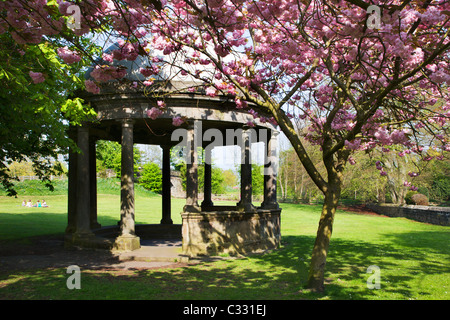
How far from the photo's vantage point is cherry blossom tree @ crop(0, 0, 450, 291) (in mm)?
5191

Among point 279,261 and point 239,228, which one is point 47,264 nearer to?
point 239,228

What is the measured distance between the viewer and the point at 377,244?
15.9 m

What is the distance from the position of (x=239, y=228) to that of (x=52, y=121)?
689 centimetres

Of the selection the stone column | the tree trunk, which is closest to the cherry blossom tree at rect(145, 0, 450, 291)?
the tree trunk

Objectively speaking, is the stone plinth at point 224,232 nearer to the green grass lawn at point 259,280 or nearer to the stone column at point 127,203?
the green grass lawn at point 259,280

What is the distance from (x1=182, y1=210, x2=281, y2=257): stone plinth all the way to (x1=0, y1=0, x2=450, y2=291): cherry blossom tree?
4.33m

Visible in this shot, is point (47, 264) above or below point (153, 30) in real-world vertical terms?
below

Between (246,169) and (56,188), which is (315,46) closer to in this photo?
(246,169)

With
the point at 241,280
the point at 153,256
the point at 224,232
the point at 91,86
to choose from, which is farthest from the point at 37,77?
the point at 224,232

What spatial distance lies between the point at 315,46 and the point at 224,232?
7081 millimetres

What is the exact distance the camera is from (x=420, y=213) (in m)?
29.4

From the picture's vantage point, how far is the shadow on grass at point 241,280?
7348mm

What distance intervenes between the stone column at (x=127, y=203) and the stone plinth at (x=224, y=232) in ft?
5.90
